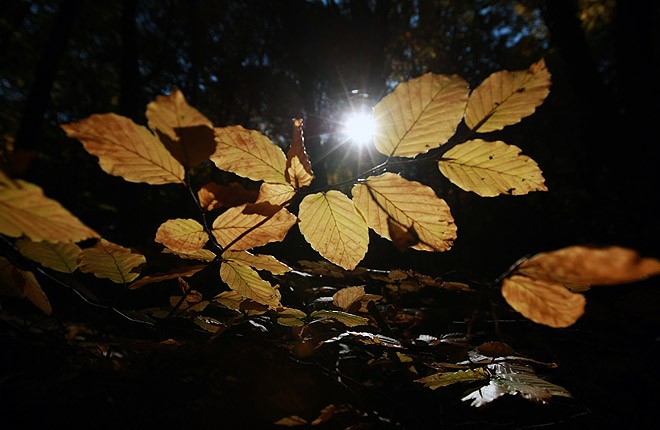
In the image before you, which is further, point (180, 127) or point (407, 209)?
point (407, 209)


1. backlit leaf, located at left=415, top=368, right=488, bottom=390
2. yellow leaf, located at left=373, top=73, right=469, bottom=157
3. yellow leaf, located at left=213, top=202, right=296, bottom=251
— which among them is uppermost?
yellow leaf, located at left=373, top=73, right=469, bottom=157

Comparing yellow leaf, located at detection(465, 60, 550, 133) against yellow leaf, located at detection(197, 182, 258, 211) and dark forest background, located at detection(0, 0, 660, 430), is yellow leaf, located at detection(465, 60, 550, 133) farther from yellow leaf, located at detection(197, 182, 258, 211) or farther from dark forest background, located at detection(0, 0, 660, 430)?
dark forest background, located at detection(0, 0, 660, 430)

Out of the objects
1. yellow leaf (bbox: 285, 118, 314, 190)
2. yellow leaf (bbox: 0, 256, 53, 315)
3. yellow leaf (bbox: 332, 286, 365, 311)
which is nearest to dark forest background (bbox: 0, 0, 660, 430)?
yellow leaf (bbox: 332, 286, 365, 311)

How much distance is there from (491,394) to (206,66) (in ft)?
33.1

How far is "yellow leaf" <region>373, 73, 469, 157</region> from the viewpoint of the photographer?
1.25 feet

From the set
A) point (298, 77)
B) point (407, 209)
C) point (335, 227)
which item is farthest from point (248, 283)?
point (298, 77)

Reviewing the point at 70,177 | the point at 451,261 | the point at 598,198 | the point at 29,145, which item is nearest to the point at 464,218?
the point at 451,261

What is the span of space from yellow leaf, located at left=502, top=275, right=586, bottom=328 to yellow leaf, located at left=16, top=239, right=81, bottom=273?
1.78 ft

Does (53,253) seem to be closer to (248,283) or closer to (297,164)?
(248,283)

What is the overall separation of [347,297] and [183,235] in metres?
0.32

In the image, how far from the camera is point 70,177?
8.01m

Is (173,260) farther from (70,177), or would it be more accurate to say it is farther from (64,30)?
(70,177)

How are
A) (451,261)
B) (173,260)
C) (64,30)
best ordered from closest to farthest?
(173,260), (64,30), (451,261)

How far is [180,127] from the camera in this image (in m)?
0.31
